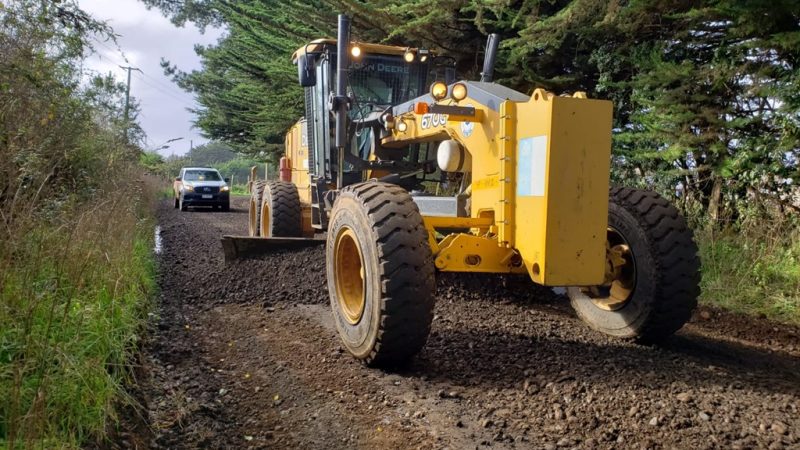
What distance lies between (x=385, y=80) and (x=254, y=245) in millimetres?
2363

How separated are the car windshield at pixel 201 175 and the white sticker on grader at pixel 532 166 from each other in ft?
57.3

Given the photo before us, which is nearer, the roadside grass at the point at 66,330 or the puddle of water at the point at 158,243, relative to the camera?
the roadside grass at the point at 66,330

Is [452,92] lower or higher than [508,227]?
higher

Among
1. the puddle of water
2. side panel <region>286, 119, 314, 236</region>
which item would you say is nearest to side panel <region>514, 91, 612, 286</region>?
side panel <region>286, 119, 314, 236</region>

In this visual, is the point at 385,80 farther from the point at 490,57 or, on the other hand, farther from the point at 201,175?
the point at 201,175

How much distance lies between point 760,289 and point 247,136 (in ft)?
71.7

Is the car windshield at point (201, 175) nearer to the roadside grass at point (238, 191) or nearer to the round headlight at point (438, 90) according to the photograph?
the roadside grass at point (238, 191)

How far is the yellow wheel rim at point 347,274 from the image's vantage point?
4.56 m

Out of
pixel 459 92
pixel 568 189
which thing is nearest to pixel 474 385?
pixel 568 189

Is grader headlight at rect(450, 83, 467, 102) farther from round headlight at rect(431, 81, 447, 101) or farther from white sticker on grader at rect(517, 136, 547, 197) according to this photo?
white sticker on grader at rect(517, 136, 547, 197)

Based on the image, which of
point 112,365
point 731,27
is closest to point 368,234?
point 112,365

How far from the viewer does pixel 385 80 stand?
6926 millimetres

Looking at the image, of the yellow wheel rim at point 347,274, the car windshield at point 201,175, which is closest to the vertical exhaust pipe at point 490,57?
the yellow wheel rim at point 347,274

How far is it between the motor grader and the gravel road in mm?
310
